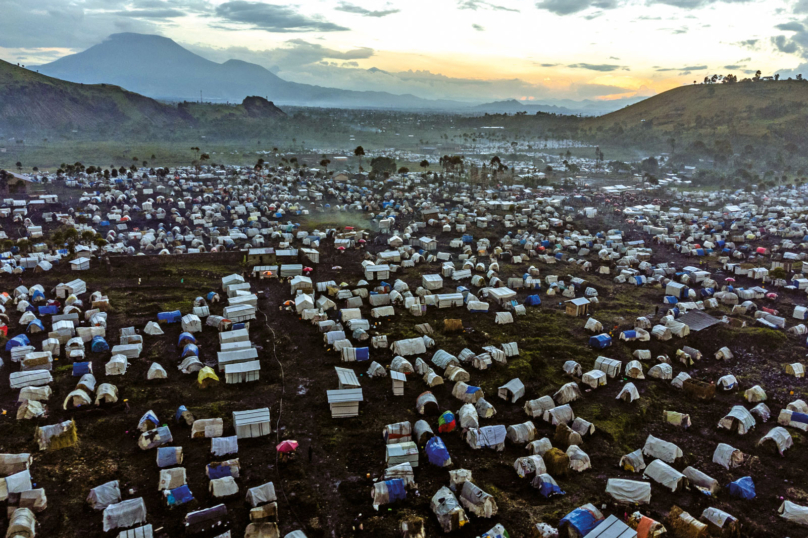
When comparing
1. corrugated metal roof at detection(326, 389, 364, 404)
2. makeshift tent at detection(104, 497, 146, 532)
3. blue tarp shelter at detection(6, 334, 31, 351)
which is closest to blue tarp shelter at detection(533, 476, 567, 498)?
corrugated metal roof at detection(326, 389, 364, 404)

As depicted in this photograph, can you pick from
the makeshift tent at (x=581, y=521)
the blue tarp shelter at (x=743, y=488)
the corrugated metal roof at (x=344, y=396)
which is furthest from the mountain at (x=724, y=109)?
the corrugated metal roof at (x=344, y=396)

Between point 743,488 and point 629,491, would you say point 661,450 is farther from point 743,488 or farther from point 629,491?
point 629,491

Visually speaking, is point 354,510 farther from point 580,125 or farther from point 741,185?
point 580,125

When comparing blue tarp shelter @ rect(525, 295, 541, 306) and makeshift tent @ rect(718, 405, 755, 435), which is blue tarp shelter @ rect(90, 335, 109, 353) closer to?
blue tarp shelter @ rect(525, 295, 541, 306)

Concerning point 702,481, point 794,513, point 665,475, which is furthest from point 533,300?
point 794,513

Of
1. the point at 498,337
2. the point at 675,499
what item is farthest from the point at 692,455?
the point at 498,337

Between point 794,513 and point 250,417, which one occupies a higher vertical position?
point 250,417
